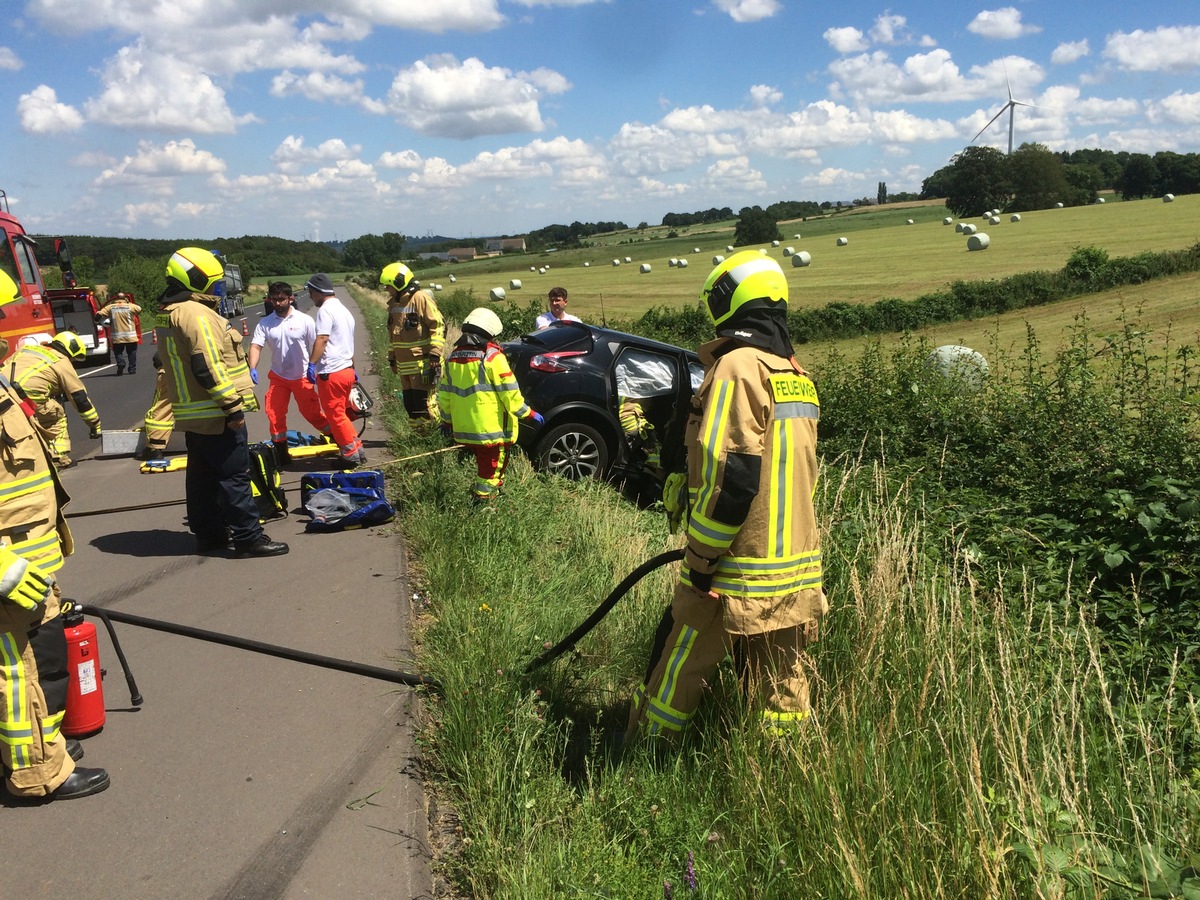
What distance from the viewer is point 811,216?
355 feet

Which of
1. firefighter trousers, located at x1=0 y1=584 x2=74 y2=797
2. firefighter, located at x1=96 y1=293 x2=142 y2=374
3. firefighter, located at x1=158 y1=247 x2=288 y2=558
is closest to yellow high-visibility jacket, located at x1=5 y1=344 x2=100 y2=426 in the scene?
firefighter, located at x1=158 y1=247 x2=288 y2=558

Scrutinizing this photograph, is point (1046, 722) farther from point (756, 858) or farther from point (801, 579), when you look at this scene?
point (756, 858)

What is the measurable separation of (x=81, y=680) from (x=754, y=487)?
3286mm

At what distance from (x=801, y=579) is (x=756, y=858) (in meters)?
1.02

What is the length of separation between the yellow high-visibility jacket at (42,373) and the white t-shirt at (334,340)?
2.35m

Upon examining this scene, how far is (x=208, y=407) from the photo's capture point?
677 centimetres

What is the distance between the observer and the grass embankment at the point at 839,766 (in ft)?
8.72

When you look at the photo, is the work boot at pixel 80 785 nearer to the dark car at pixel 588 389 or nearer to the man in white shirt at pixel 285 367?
the dark car at pixel 588 389

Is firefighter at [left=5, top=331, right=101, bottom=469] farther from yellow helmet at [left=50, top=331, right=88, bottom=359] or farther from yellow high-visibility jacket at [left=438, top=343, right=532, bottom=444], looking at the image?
yellow high-visibility jacket at [left=438, top=343, right=532, bottom=444]

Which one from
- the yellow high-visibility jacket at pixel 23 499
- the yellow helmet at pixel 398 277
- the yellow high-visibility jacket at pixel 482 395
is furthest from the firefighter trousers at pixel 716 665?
the yellow helmet at pixel 398 277

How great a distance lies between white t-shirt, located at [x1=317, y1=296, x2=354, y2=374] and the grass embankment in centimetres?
505

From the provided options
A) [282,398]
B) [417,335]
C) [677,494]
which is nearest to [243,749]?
[677,494]

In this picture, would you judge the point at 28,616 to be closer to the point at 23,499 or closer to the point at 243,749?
the point at 23,499

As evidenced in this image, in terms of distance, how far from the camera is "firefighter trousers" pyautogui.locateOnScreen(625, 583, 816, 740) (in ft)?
11.6
